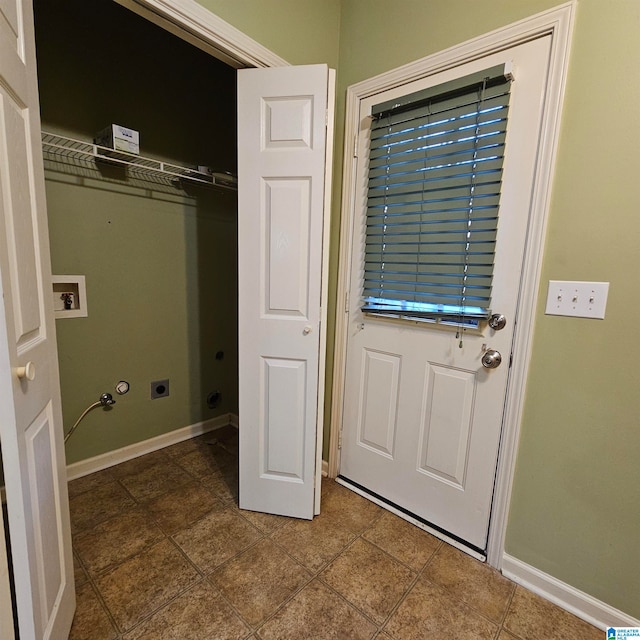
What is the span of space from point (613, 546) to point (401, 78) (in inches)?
79.1

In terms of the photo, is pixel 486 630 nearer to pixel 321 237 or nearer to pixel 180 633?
pixel 180 633

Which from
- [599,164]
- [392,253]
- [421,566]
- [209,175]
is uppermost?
[209,175]

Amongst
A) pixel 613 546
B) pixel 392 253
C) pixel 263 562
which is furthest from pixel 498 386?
pixel 263 562

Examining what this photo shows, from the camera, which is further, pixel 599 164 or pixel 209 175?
pixel 209 175

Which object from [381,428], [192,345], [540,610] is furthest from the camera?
[192,345]

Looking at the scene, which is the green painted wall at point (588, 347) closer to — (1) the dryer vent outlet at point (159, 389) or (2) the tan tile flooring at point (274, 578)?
(2) the tan tile flooring at point (274, 578)

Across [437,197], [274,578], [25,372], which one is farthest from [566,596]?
[25,372]

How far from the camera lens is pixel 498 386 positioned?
130 centimetres

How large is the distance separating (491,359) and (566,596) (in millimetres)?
919

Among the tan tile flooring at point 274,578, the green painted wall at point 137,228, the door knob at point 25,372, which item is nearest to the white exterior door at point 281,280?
the tan tile flooring at point 274,578

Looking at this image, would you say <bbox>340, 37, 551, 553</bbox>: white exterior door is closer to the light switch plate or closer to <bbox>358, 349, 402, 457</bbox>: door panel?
<bbox>358, 349, 402, 457</bbox>: door panel

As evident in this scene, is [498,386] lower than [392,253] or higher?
lower

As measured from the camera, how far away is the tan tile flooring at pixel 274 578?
1105 mm

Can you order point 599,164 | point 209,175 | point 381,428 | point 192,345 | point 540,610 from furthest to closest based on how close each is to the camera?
point 192,345 → point 209,175 → point 381,428 → point 540,610 → point 599,164
